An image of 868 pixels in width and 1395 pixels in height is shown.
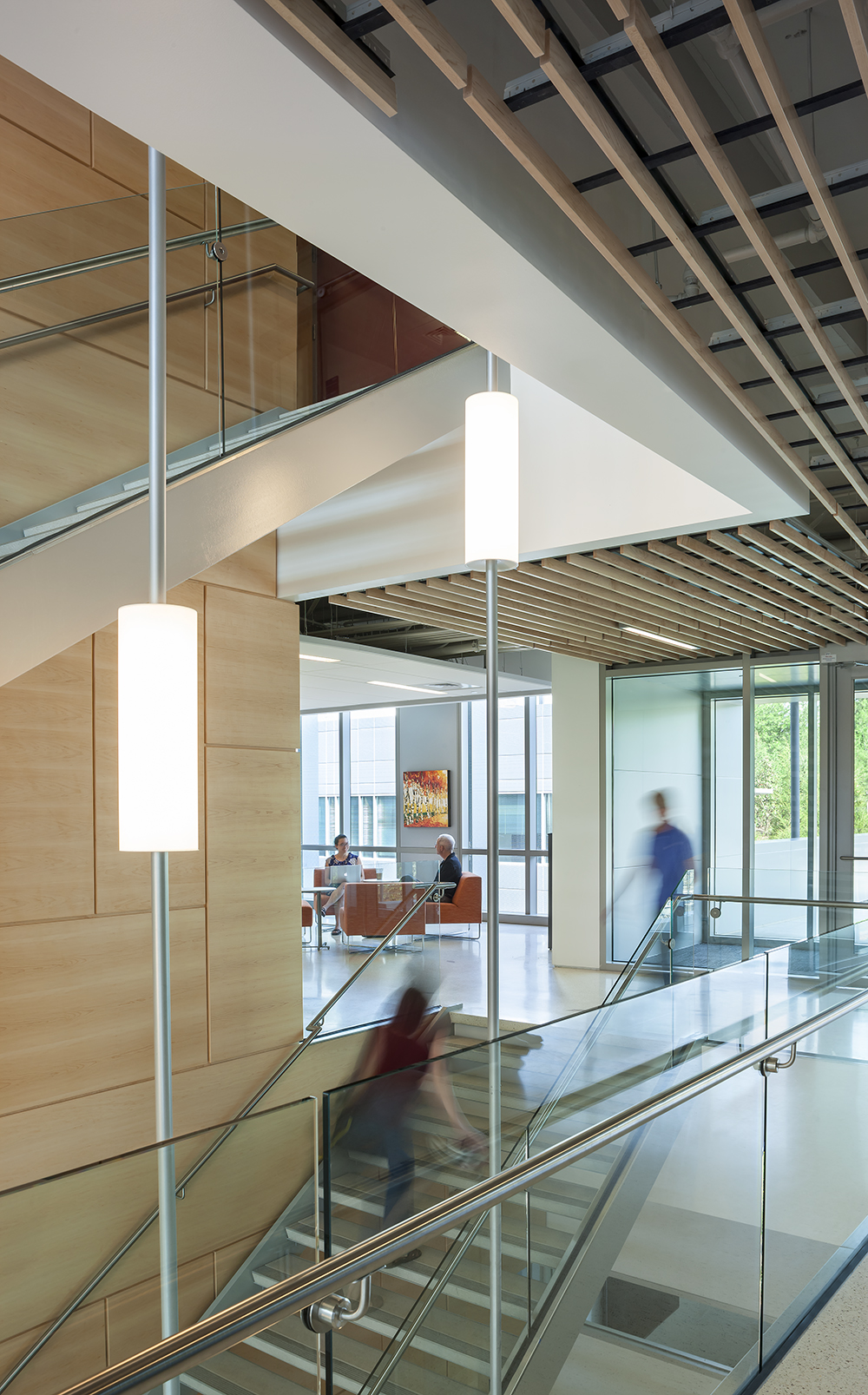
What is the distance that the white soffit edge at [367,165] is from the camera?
1.80 meters

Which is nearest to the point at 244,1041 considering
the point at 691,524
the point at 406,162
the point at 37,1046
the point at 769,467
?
the point at 37,1046

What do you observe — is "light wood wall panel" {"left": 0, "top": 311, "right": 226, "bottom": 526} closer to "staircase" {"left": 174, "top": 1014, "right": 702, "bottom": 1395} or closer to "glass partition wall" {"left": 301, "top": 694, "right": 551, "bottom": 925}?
"staircase" {"left": 174, "top": 1014, "right": 702, "bottom": 1395}

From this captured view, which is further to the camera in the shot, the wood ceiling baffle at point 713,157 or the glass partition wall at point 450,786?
the glass partition wall at point 450,786

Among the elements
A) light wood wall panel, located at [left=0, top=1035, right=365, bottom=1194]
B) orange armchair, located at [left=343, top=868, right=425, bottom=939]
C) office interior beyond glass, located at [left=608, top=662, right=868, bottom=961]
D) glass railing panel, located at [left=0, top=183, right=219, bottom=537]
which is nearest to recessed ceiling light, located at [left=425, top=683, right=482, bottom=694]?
office interior beyond glass, located at [left=608, top=662, right=868, bottom=961]

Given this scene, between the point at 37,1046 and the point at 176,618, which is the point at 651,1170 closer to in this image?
the point at 176,618

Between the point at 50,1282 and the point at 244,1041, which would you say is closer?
the point at 50,1282

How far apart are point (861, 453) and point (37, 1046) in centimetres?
475

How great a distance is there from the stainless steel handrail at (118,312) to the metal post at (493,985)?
52.0 inches

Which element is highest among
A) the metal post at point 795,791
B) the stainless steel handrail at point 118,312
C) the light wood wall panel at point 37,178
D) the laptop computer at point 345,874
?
the light wood wall panel at point 37,178

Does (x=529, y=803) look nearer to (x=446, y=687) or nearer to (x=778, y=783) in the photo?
(x=446, y=687)

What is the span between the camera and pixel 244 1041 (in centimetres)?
580

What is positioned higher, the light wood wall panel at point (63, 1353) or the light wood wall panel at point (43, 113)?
the light wood wall panel at point (43, 113)

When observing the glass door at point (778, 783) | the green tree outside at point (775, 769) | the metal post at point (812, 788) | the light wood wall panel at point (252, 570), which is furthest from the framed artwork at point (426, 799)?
the light wood wall panel at point (252, 570)

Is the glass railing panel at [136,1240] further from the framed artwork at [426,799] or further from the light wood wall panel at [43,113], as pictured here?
the framed artwork at [426,799]
